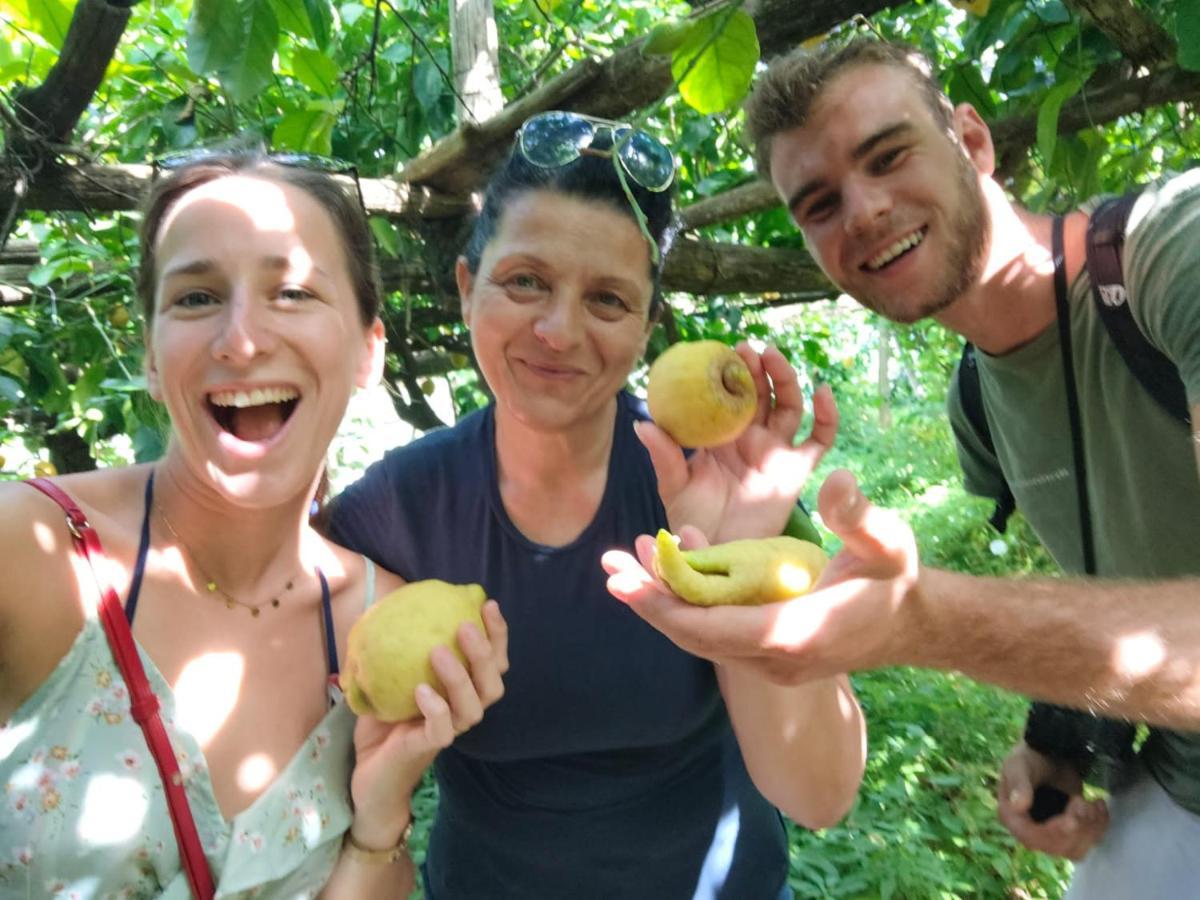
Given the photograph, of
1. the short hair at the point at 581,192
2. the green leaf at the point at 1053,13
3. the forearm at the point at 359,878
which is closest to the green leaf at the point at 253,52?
the short hair at the point at 581,192

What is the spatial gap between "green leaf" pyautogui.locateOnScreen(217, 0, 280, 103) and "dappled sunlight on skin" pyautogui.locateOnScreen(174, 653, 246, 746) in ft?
3.92

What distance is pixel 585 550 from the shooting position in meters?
1.66

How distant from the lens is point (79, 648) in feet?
4.04

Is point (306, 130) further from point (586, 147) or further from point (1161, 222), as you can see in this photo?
point (1161, 222)

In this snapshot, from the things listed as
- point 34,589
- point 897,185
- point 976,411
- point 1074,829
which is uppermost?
point 897,185

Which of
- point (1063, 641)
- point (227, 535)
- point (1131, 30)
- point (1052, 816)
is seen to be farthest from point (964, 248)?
point (227, 535)

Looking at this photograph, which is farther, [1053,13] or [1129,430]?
[1053,13]

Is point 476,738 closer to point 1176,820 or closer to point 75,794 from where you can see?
point 75,794

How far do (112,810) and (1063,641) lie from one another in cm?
138

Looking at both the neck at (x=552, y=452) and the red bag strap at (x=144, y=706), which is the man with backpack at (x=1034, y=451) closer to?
the neck at (x=552, y=452)

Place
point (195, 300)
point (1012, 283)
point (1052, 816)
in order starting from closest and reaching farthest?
point (195, 300) < point (1012, 283) < point (1052, 816)

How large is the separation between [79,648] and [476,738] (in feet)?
2.42

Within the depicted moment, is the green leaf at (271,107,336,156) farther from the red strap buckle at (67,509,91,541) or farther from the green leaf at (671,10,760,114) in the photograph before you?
the red strap buckle at (67,509,91,541)

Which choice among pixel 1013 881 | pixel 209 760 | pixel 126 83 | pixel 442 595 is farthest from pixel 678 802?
pixel 126 83
